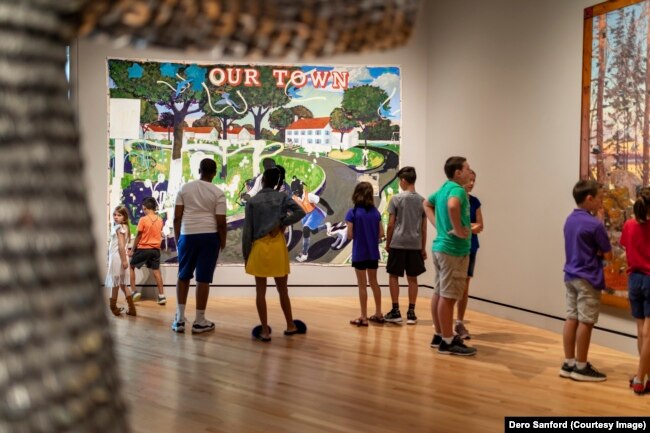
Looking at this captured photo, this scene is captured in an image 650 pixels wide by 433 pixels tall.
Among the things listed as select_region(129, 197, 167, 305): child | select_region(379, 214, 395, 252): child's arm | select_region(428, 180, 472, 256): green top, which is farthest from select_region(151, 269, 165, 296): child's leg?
select_region(428, 180, 472, 256): green top

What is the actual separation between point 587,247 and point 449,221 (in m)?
1.17

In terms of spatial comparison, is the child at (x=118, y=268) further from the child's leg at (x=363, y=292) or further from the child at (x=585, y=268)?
the child at (x=585, y=268)

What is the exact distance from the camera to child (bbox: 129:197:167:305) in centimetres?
927

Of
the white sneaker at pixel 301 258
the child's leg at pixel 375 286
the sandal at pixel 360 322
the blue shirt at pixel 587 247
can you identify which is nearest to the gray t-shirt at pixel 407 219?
the child's leg at pixel 375 286

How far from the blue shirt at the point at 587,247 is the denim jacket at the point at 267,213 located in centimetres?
256

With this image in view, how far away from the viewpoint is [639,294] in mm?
5109

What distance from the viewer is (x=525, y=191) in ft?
26.4

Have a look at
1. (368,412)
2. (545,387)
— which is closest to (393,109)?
(545,387)

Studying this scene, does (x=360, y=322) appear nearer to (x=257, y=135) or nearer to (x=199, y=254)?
(x=199, y=254)

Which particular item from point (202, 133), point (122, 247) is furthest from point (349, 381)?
point (202, 133)

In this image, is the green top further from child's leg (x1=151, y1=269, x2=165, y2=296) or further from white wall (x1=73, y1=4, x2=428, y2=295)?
child's leg (x1=151, y1=269, x2=165, y2=296)

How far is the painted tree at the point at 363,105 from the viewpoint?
1028 centimetres

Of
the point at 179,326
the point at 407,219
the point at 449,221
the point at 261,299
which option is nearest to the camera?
the point at 449,221

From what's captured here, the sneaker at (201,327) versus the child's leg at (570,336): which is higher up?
the child's leg at (570,336)
